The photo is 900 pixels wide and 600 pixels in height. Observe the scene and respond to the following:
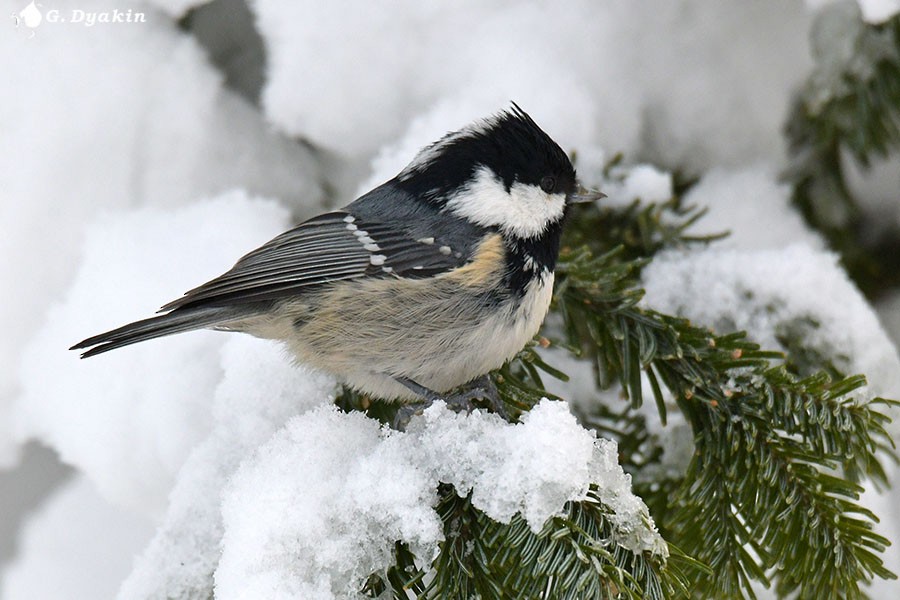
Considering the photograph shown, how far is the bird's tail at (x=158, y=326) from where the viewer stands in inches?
40.1

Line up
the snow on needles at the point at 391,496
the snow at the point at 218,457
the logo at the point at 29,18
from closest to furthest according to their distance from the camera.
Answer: the snow on needles at the point at 391,496 → the snow at the point at 218,457 → the logo at the point at 29,18

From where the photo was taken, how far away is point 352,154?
4.89ft

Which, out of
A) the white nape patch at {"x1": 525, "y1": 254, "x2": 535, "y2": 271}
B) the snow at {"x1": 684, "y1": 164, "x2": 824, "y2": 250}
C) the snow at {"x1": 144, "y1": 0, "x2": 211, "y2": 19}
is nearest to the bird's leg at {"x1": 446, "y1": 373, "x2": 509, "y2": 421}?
the white nape patch at {"x1": 525, "y1": 254, "x2": 535, "y2": 271}

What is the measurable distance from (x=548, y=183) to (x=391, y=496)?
59 centimetres

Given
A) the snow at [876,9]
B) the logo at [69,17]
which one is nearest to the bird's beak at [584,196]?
the snow at [876,9]

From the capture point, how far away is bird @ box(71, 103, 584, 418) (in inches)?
44.5

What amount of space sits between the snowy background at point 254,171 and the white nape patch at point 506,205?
21 centimetres

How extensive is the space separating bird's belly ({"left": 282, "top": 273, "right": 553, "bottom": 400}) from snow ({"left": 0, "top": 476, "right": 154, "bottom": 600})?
75 centimetres

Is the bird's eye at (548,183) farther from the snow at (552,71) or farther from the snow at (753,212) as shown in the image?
the snow at (753,212)

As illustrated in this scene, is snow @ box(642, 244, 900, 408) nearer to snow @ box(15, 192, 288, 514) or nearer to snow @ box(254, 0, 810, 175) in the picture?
snow @ box(254, 0, 810, 175)

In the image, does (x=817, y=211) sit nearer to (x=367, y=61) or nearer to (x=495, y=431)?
(x=367, y=61)

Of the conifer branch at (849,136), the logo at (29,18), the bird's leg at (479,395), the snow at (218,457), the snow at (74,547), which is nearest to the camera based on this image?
the snow at (218,457)

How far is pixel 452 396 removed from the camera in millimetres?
1169

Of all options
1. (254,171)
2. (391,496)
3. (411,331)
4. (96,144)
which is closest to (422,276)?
(411,331)
